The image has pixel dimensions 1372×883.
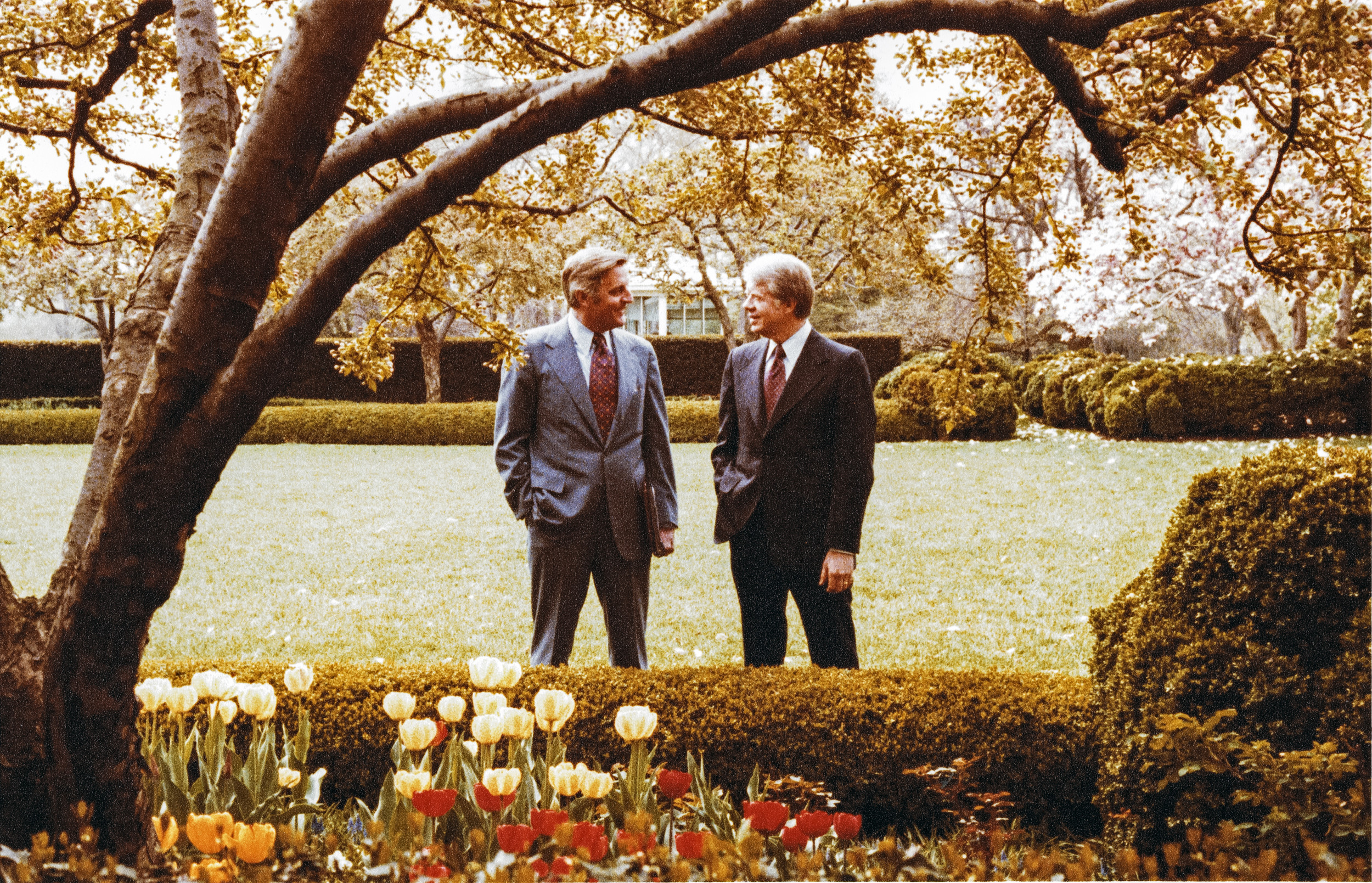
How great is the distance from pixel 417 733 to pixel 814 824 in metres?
0.90

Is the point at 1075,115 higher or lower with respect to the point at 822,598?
higher

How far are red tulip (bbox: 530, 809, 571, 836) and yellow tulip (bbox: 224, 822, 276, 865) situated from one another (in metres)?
0.43

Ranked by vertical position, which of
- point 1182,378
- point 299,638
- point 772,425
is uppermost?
point 1182,378

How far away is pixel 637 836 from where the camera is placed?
1445 millimetres

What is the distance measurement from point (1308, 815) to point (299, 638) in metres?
5.21

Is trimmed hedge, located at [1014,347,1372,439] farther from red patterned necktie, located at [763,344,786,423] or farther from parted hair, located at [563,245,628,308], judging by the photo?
parted hair, located at [563,245,628,308]

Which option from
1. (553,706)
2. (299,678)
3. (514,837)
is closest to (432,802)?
(514,837)

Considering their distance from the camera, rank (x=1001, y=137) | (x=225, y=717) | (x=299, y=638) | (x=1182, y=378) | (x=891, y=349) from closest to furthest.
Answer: (x=225, y=717), (x=1001, y=137), (x=299, y=638), (x=1182, y=378), (x=891, y=349)

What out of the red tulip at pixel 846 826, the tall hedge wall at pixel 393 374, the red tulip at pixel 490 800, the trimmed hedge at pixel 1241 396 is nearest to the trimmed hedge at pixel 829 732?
the red tulip at pixel 490 800

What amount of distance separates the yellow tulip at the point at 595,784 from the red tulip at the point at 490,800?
0.49 ft

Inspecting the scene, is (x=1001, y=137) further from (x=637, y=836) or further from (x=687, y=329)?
(x=687, y=329)

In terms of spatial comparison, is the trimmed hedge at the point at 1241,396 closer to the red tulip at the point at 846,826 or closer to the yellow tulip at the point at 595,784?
the red tulip at the point at 846,826

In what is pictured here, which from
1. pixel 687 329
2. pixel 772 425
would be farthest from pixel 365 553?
pixel 687 329

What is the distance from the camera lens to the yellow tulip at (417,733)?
207 cm
